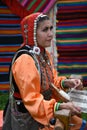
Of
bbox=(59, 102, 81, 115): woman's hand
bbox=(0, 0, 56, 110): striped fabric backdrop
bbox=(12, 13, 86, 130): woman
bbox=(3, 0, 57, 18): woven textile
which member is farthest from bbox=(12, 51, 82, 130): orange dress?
bbox=(3, 0, 57, 18): woven textile

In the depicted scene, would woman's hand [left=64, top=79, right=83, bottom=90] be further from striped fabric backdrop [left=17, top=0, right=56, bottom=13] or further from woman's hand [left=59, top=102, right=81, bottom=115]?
striped fabric backdrop [left=17, top=0, right=56, bottom=13]

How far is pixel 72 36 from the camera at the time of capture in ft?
20.4

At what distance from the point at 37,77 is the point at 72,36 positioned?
3.52 m

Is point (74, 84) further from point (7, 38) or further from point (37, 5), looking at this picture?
point (7, 38)

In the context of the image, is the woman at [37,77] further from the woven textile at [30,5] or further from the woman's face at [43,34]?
the woven textile at [30,5]

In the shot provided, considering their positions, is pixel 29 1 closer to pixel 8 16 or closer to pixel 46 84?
pixel 8 16

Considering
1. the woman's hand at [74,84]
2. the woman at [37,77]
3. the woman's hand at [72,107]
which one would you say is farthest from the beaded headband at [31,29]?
the woman's hand at [72,107]

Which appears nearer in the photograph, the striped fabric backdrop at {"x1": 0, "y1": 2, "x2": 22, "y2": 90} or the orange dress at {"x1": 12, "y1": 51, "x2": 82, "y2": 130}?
the orange dress at {"x1": 12, "y1": 51, "x2": 82, "y2": 130}

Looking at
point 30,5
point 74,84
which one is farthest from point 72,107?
point 30,5

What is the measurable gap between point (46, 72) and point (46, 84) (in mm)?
103

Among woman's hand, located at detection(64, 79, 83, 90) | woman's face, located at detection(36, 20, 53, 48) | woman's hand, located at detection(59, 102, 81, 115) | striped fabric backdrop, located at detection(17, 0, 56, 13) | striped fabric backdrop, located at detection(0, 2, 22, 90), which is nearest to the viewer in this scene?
woman's hand, located at detection(59, 102, 81, 115)

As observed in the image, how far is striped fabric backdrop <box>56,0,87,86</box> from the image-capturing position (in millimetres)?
6023

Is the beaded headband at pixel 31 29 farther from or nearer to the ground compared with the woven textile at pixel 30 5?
nearer to the ground

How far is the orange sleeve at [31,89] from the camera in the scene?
267 centimetres
